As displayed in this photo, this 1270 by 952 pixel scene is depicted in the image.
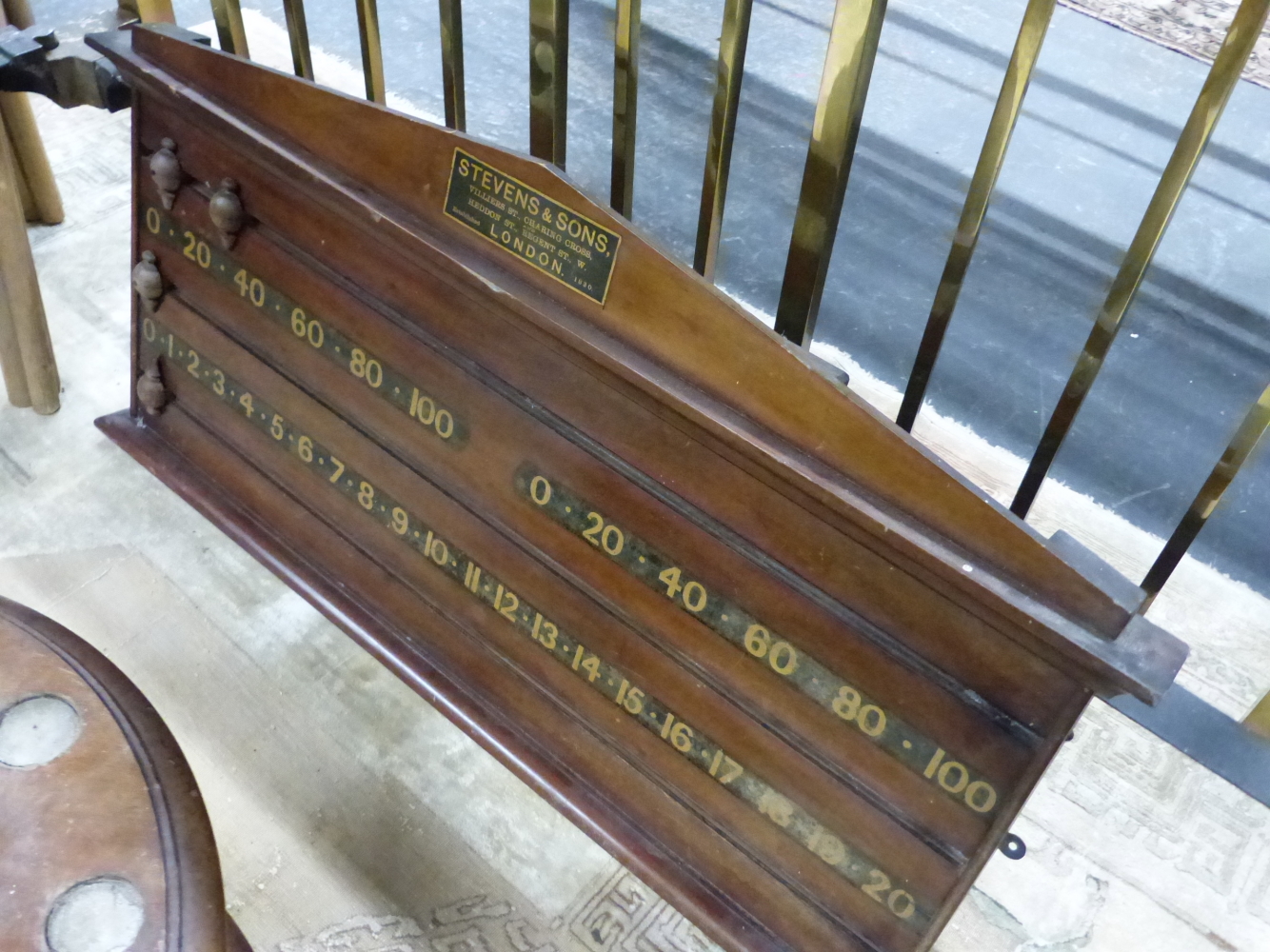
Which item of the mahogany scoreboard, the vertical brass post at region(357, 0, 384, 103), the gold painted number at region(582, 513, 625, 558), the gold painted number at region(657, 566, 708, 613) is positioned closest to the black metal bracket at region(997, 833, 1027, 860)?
the mahogany scoreboard

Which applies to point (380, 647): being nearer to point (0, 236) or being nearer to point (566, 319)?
point (566, 319)

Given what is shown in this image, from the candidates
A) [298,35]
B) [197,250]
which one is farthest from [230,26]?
[197,250]

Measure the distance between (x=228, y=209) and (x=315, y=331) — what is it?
0.19 metres

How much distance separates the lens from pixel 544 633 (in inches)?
51.7

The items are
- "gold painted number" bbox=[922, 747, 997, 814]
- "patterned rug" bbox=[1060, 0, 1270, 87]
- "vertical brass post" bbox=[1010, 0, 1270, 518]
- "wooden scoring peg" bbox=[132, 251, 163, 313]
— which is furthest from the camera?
"patterned rug" bbox=[1060, 0, 1270, 87]

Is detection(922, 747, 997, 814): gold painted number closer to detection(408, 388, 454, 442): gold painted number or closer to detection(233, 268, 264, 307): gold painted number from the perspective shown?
detection(408, 388, 454, 442): gold painted number

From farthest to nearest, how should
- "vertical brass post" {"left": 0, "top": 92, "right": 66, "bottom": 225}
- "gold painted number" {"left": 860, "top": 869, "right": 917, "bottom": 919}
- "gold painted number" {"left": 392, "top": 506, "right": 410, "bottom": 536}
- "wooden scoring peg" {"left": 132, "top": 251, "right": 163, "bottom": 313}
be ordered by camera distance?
"vertical brass post" {"left": 0, "top": 92, "right": 66, "bottom": 225} → "wooden scoring peg" {"left": 132, "top": 251, "right": 163, "bottom": 313} → "gold painted number" {"left": 392, "top": 506, "right": 410, "bottom": 536} → "gold painted number" {"left": 860, "top": 869, "right": 917, "bottom": 919}

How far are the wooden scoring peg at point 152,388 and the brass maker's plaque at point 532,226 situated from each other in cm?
76

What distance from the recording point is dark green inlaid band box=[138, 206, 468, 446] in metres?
1.30

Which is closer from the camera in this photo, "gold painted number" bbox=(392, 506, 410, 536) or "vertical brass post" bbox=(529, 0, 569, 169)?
"vertical brass post" bbox=(529, 0, 569, 169)

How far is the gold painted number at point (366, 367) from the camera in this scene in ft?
4.40

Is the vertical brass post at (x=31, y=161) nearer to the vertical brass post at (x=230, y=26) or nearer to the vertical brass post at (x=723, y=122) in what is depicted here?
the vertical brass post at (x=230, y=26)

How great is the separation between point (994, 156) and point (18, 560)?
60.7 inches

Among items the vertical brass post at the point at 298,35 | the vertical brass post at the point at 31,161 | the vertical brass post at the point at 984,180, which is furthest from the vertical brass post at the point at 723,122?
the vertical brass post at the point at 31,161
